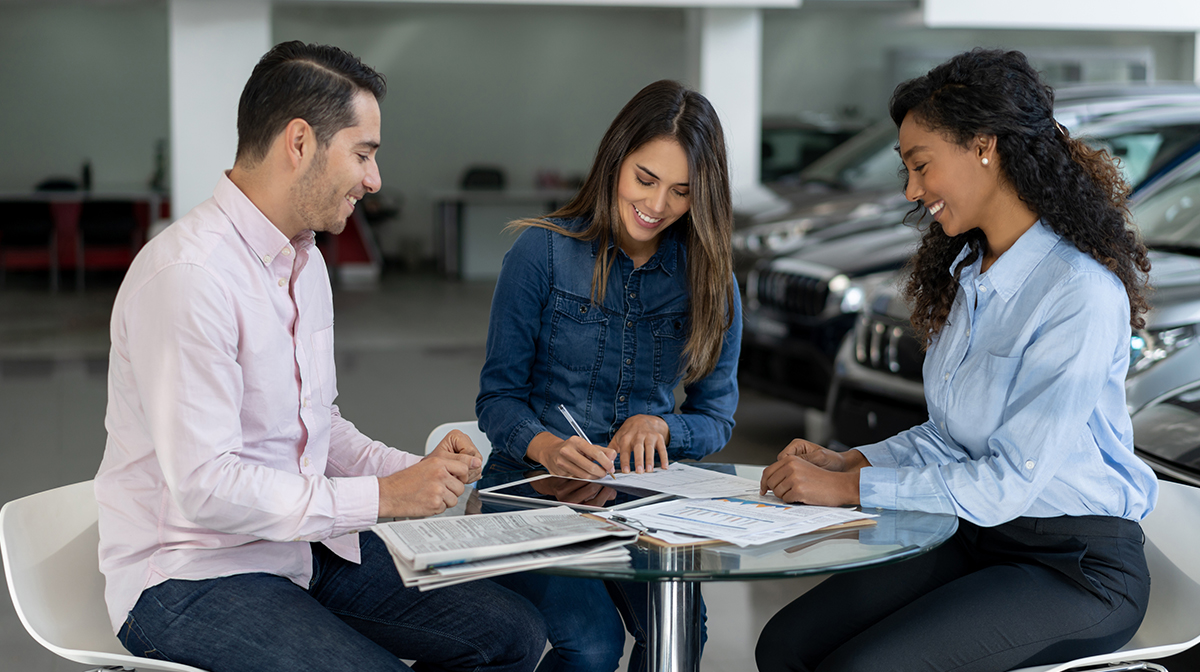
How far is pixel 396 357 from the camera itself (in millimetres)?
7309

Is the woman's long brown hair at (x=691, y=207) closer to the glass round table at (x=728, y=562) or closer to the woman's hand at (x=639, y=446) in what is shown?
the woman's hand at (x=639, y=446)

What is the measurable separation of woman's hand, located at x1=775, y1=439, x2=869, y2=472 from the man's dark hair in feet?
3.11

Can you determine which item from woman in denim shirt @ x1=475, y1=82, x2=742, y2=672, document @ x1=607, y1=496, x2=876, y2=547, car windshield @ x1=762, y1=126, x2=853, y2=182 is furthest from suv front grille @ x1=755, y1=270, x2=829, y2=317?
car windshield @ x1=762, y1=126, x2=853, y2=182

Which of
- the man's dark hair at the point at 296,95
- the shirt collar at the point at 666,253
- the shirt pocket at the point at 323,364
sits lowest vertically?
the shirt pocket at the point at 323,364

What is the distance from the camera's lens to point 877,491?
1.74m

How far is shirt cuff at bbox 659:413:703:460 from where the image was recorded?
7.17ft

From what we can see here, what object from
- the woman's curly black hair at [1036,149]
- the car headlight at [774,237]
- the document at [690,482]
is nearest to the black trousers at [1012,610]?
the document at [690,482]

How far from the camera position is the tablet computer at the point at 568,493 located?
173cm

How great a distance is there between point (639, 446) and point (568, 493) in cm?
21

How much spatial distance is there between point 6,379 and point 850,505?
20.1ft

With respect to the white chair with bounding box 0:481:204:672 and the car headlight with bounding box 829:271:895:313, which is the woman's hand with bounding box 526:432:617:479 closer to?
the white chair with bounding box 0:481:204:672

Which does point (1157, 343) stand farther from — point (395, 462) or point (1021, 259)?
point (395, 462)

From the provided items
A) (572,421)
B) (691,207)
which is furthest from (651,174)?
(572,421)

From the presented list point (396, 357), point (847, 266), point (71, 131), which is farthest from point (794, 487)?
point (71, 131)
